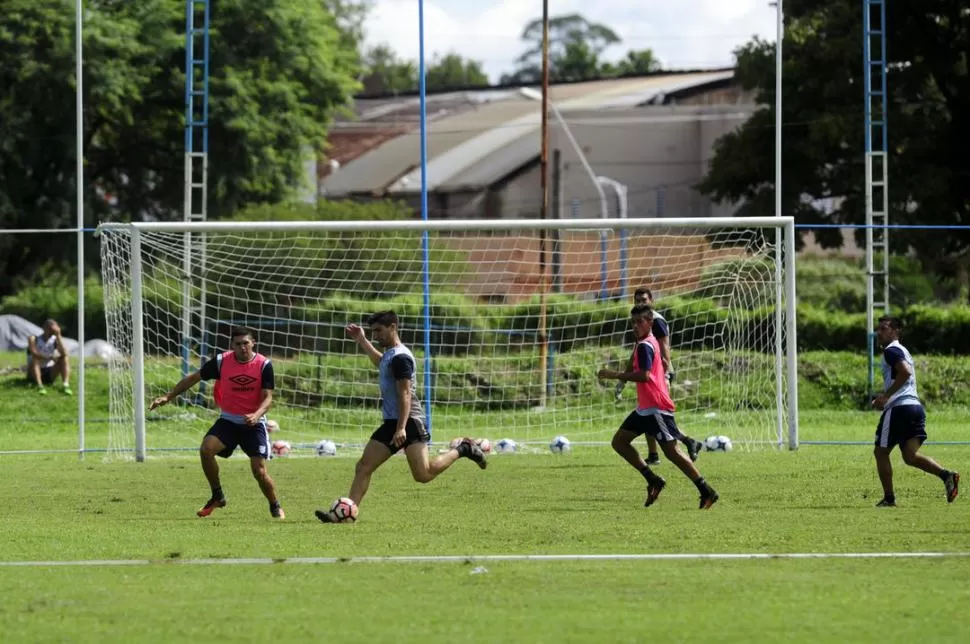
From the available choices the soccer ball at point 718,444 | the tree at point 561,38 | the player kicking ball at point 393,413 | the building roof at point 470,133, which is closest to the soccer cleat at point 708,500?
the player kicking ball at point 393,413

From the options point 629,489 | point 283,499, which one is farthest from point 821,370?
point 283,499

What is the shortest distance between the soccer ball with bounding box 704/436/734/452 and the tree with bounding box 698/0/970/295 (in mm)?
14165

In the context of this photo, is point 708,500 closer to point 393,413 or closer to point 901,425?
point 901,425

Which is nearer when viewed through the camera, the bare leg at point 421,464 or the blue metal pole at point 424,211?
the bare leg at point 421,464

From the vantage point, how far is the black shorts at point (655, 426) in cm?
1448

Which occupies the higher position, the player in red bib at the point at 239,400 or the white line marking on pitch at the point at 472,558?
the player in red bib at the point at 239,400

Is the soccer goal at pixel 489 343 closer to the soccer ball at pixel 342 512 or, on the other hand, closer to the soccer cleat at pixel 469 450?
the soccer cleat at pixel 469 450

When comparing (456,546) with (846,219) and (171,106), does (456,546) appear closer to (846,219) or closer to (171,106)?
(846,219)

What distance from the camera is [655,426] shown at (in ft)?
47.7

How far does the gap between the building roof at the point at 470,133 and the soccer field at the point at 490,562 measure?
148ft

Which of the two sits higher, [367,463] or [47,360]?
[47,360]

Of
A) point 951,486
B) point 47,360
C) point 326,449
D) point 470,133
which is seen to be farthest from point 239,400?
point 470,133

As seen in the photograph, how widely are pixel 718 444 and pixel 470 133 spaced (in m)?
48.1

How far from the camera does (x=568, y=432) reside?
24656mm
